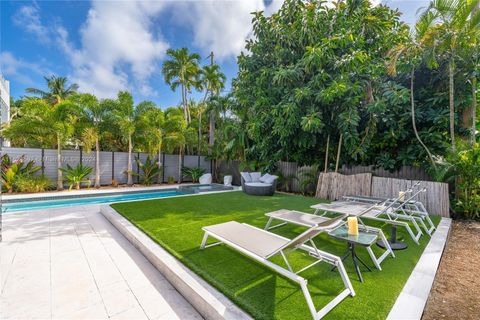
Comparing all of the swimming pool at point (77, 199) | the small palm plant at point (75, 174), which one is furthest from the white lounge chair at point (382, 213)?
the small palm plant at point (75, 174)

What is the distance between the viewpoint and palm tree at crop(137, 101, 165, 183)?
38.3 ft

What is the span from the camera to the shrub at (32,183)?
29.5ft

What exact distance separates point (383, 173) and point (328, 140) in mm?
2609

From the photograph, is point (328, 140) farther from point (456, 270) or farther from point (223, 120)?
point (223, 120)

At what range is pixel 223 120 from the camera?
51.3 feet

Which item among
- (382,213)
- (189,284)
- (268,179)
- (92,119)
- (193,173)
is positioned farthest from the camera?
(193,173)

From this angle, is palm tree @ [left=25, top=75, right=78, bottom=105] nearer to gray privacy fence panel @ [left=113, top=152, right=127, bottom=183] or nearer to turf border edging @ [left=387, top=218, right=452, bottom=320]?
gray privacy fence panel @ [left=113, top=152, right=127, bottom=183]

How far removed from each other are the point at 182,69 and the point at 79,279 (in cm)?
1702

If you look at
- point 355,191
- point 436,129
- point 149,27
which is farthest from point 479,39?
point 149,27

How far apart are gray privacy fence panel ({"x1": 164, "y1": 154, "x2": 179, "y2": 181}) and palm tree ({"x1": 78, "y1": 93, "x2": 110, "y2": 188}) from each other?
12.4 ft

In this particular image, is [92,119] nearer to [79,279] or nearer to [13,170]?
[13,170]

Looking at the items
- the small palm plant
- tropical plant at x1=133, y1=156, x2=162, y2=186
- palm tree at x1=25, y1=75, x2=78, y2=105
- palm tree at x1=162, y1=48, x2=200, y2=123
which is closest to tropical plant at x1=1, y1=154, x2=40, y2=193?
the small palm plant

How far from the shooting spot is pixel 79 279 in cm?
297

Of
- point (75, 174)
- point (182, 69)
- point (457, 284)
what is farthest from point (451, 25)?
point (182, 69)
